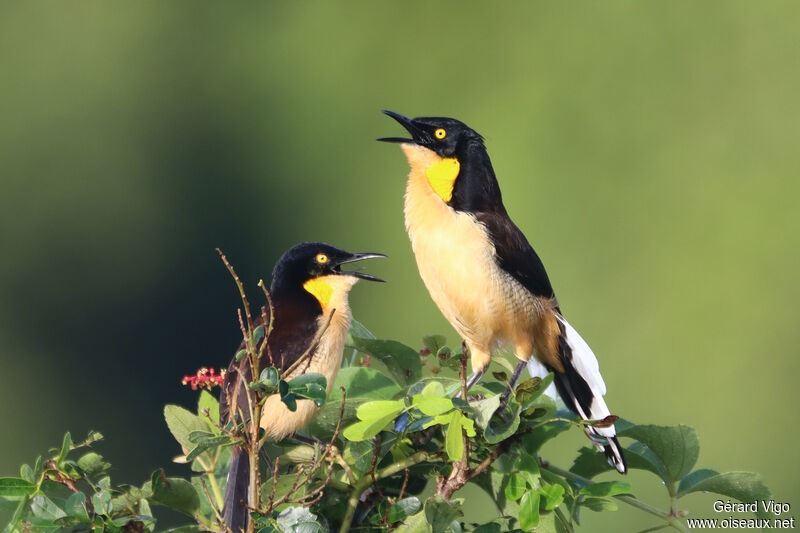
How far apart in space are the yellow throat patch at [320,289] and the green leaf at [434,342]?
1387 mm

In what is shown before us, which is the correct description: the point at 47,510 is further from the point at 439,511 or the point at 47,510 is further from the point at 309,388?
the point at 439,511

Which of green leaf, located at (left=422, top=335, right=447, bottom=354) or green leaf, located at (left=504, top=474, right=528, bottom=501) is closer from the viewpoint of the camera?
green leaf, located at (left=504, top=474, right=528, bottom=501)

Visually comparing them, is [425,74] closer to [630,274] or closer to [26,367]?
[630,274]

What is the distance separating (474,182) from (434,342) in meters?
0.99

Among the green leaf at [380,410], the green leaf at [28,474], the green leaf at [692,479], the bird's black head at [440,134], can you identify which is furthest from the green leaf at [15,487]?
the bird's black head at [440,134]

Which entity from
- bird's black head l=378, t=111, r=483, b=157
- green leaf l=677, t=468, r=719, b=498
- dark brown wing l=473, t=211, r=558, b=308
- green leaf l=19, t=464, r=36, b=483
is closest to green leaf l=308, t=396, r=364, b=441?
green leaf l=19, t=464, r=36, b=483

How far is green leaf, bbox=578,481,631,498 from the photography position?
7.22 feet

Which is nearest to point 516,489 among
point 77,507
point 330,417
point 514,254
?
point 330,417

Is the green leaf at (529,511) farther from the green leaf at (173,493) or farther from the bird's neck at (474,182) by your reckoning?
the bird's neck at (474,182)

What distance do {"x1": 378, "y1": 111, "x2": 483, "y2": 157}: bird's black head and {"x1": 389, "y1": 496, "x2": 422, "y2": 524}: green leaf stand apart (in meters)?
1.70

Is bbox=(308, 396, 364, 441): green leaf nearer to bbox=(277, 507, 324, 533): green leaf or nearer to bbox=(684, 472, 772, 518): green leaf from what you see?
bbox=(277, 507, 324, 533): green leaf

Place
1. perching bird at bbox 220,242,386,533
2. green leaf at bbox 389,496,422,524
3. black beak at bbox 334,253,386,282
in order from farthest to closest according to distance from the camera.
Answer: black beak at bbox 334,253,386,282 < perching bird at bbox 220,242,386,533 < green leaf at bbox 389,496,422,524

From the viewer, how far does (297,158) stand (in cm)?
1920

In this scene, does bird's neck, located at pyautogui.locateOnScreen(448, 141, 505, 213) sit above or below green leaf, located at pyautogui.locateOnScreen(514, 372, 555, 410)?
above
